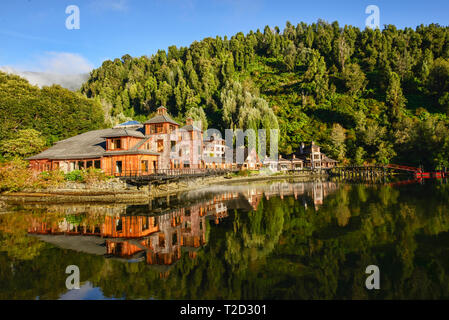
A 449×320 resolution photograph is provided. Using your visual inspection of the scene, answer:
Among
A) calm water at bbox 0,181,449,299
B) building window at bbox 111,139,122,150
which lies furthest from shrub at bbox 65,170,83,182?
calm water at bbox 0,181,449,299

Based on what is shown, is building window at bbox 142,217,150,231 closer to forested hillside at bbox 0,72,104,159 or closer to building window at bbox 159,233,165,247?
building window at bbox 159,233,165,247

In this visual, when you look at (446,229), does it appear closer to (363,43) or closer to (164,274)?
(164,274)

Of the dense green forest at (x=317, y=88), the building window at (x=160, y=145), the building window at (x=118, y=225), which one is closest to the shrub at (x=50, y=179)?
the building window at (x=160, y=145)

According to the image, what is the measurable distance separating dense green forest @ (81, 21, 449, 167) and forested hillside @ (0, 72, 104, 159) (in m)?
17.8

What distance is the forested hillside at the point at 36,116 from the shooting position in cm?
3703

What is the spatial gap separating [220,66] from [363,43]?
245 feet

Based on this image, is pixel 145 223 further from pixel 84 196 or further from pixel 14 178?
pixel 14 178

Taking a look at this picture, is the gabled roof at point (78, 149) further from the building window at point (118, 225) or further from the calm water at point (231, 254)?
the building window at point (118, 225)

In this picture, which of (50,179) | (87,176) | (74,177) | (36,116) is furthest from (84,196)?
(36,116)

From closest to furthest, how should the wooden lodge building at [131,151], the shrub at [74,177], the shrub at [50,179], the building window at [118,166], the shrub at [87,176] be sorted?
the shrub at [87,176] < the shrub at [50,179] < the shrub at [74,177] < the wooden lodge building at [131,151] < the building window at [118,166]

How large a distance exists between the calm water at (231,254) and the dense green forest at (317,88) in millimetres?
44945

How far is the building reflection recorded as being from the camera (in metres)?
10.4

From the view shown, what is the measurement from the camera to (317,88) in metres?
94.6
